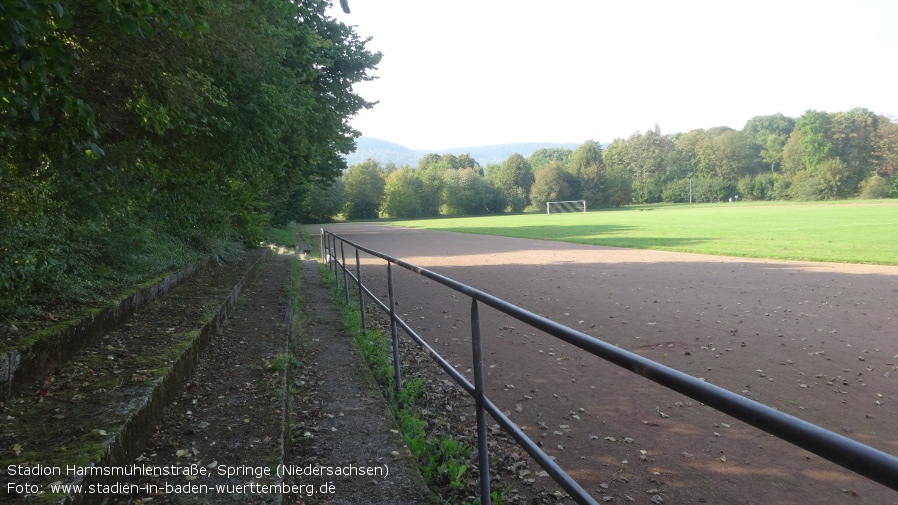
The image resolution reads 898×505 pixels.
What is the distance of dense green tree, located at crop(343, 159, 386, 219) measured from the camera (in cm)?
9769

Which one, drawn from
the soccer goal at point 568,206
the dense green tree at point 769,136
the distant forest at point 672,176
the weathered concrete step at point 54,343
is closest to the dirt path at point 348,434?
the weathered concrete step at point 54,343

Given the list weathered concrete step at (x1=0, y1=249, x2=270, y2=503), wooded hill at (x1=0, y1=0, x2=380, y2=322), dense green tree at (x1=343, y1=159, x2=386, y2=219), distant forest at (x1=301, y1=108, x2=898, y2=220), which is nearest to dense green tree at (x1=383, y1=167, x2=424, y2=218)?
distant forest at (x1=301, y1=108, x2=898, y2=220)

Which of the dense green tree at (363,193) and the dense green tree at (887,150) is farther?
the dense green tree at (363,193)

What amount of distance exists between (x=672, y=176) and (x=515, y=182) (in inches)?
1238

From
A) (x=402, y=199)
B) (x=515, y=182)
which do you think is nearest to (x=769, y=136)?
(x=515, y=182)

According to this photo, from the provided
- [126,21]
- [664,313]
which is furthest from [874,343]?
[126,21]

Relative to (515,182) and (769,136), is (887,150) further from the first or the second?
(515,182)

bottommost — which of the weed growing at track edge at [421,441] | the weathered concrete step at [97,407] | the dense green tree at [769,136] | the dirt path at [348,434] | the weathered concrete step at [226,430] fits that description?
the weed growing at track edge at [421,441]

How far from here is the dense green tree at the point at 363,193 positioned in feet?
320

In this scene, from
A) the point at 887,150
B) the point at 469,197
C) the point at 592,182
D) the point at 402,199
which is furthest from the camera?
the point at 592,182

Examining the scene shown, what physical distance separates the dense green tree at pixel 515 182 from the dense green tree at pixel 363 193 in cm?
2401

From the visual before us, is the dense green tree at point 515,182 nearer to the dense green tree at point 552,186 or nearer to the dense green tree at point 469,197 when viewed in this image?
the dense green tree at point 469,197

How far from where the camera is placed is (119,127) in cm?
646

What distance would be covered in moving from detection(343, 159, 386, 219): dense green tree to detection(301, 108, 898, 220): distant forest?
169 mm
